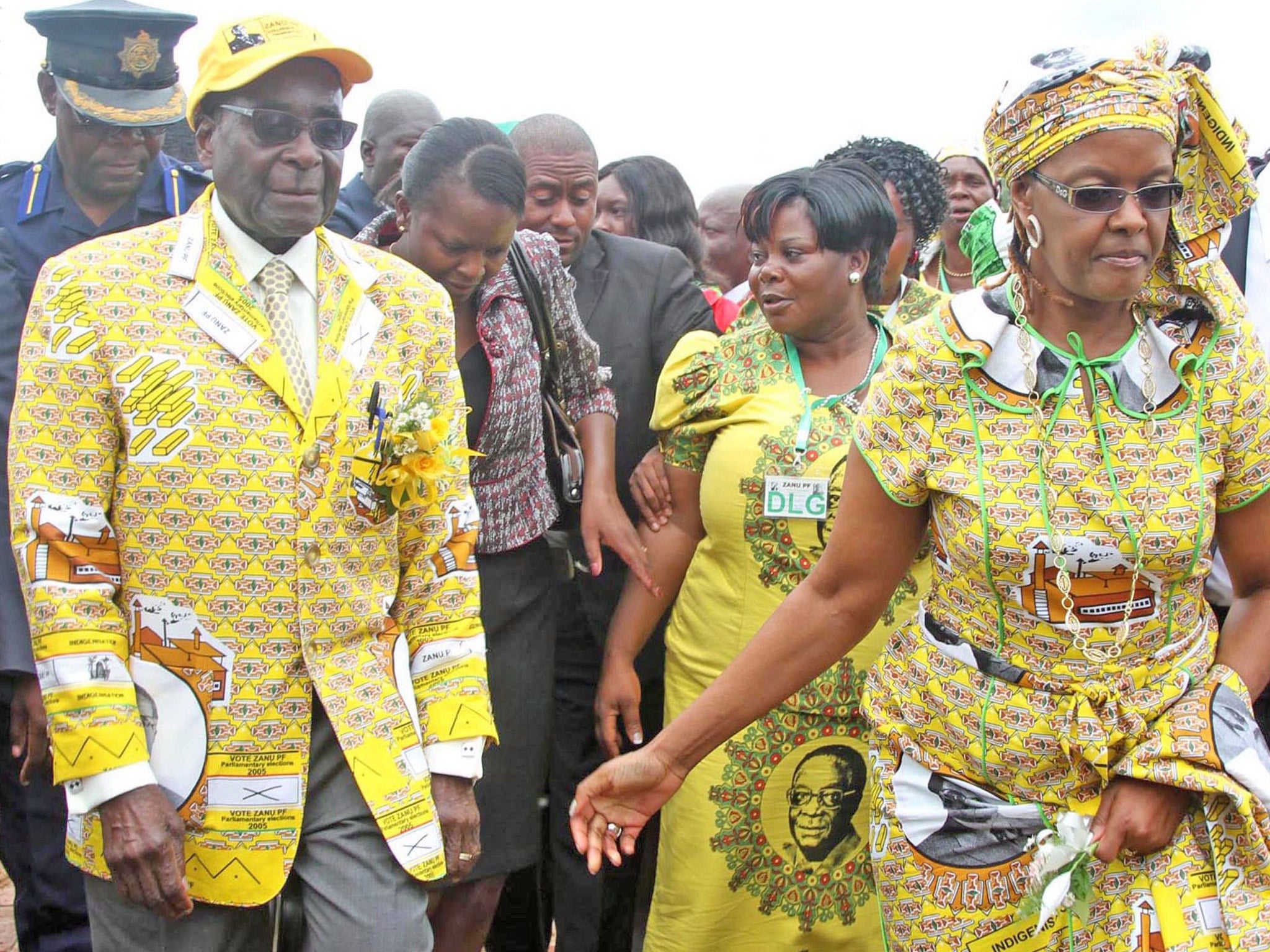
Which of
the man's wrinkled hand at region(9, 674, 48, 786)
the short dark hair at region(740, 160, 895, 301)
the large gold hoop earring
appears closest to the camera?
the large gold hoop earring

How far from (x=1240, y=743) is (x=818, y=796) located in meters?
1.50

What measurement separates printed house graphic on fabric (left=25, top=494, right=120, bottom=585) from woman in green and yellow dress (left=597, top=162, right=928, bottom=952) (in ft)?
5.56

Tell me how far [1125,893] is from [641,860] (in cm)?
244

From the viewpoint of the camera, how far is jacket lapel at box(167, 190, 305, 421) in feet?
9.44

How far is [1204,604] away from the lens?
2842mm

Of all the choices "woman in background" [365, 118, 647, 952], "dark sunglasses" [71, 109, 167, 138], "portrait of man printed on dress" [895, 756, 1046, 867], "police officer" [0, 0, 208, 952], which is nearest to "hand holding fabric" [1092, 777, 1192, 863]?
"portrait of man printed on dress" [895, 756, 1046, 867]

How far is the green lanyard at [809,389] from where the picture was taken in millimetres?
3836

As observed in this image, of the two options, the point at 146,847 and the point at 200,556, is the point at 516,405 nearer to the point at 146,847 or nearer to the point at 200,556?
the point at 200,556

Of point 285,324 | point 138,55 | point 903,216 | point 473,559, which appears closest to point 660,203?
point 903,216

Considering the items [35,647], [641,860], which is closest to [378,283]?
[35,647]

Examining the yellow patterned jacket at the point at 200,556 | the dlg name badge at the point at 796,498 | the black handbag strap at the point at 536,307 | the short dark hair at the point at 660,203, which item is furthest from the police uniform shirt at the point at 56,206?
the short dark hair at the point at 660,203

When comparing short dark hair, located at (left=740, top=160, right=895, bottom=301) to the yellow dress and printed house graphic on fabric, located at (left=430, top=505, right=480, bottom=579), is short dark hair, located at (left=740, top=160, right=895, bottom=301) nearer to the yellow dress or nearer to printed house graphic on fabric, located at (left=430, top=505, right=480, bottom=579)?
the yellow dress

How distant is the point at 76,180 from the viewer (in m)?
4.46

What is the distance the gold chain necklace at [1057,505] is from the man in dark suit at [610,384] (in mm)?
2152
